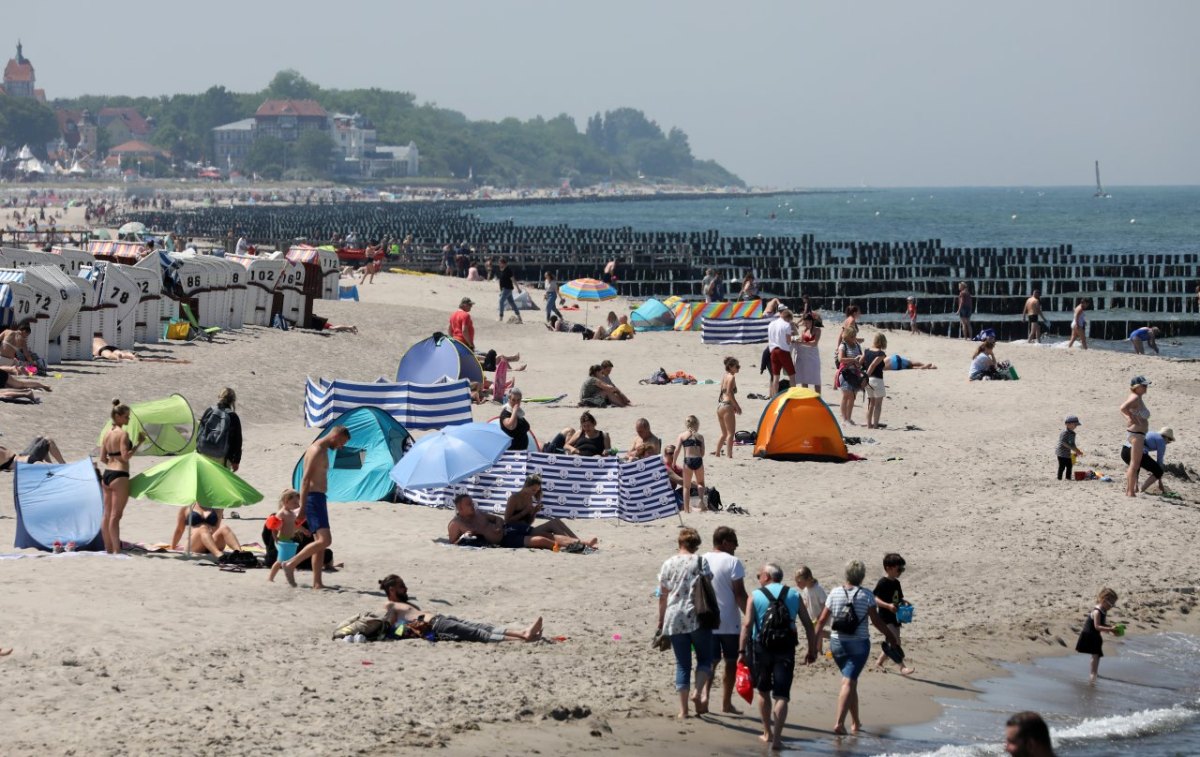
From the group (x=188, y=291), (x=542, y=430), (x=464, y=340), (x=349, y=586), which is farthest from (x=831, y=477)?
(x=188, y=291)

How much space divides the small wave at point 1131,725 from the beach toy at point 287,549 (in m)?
5.52

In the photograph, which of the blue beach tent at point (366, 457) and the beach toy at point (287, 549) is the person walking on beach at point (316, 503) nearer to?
the beach toy at point (287, 549)

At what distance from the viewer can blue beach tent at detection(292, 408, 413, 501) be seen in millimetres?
15562

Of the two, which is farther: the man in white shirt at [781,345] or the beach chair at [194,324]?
the beach chair at [194,324]

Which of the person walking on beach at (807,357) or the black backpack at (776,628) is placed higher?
the person walking on beach at (807,357)

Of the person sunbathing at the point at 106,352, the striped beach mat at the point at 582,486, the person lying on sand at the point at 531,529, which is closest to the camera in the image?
the person lying on sand at the point at 531,529

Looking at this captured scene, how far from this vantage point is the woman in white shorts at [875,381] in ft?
66.5

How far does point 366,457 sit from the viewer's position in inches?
620

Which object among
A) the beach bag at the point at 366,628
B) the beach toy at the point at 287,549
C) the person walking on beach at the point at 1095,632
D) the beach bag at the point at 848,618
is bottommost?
the person walking on beach at the point at 1095,632

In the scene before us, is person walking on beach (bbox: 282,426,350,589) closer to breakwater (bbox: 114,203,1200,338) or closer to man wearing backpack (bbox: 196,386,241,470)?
man wearing backpack (bbox: 196,386,241,470)

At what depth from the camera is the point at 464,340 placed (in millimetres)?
24375

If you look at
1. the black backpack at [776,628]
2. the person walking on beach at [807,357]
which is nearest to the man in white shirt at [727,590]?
the black backpack at [776,628]

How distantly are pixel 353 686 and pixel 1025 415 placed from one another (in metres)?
14.1

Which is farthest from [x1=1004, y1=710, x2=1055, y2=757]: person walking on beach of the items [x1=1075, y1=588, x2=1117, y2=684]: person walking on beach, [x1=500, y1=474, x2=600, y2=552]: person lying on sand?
[x1=500, y1=474, x2=600, y2=552]: person lying on sand
